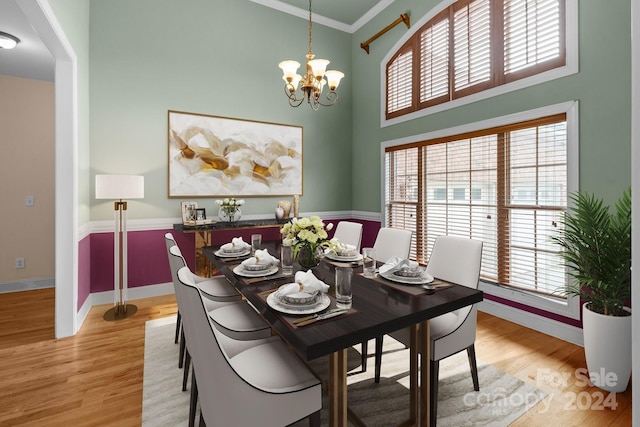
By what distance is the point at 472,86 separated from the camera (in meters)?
3.29

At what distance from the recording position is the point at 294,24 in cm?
449

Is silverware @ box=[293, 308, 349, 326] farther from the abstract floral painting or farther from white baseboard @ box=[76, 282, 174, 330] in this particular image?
the abstract floral painting

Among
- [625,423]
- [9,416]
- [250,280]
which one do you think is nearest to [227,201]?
[250,280]

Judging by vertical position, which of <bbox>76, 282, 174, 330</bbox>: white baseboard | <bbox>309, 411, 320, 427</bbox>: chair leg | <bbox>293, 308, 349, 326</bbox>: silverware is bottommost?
<bbox>76, 282, 174, 330</bbox>: white baseboard

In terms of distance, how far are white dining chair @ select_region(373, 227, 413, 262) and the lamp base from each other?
256 centimetres

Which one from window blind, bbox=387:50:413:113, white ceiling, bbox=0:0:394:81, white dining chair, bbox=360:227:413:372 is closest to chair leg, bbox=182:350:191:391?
white dining chair, bbox=360:227:413:372

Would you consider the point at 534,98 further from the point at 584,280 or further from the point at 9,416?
the point at 9,416

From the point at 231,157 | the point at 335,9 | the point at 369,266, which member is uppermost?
the point at 335,9

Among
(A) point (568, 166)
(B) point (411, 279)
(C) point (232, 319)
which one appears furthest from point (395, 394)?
(A) point (568, 166)

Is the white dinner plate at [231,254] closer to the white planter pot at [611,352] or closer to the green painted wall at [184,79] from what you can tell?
the green painted wall at [184,79]

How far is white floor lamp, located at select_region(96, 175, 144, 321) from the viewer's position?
2.92 metres

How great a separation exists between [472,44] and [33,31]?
175 inches

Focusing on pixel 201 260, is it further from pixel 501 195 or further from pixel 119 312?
pixel 501 195

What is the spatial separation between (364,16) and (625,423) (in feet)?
16.9
